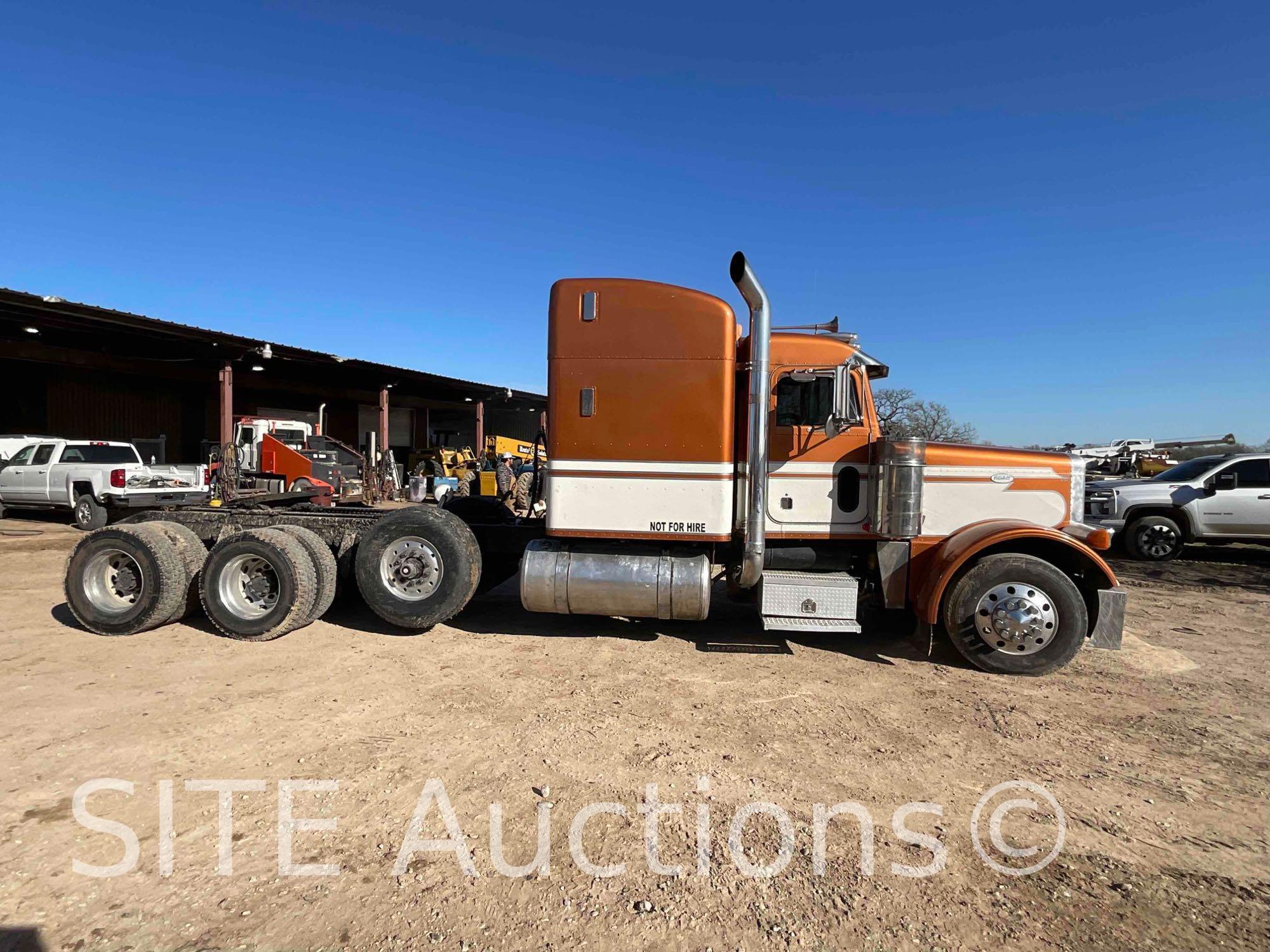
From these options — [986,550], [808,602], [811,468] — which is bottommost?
[808,602]

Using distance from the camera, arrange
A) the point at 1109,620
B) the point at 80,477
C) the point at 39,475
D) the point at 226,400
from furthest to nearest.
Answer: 1. the point at 226,400
2. the point at 39,475
3. the point at 80,477
4. the point at 1109,620

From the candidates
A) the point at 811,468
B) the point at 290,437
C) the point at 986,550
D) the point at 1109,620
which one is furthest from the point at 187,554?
the point at 290,437

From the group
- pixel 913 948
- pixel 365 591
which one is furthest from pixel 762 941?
pixel 365 591

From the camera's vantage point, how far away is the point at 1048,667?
4.96m

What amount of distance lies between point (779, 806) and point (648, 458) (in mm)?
2948

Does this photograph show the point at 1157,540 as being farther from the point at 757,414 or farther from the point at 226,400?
the point at 226,400

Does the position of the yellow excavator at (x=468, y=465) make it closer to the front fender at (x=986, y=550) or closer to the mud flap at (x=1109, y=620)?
the front fender at (x=986, y=550)

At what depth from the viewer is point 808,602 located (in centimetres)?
525

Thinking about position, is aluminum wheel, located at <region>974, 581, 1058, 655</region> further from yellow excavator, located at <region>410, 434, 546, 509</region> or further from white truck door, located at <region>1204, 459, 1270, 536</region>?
yellow excavator, located at <region>410, 434, 546, 509</region>

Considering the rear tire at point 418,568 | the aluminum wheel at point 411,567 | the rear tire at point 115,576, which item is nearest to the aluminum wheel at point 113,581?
the rear tire at point 115,576

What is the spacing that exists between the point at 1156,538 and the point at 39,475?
22518 millimetres

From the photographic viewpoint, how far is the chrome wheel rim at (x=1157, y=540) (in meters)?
10.9

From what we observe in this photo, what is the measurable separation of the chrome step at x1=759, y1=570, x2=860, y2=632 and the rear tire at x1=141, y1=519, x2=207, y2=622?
208 inches

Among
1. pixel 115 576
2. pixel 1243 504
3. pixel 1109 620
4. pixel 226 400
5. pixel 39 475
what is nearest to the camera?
pixel 1109 620
